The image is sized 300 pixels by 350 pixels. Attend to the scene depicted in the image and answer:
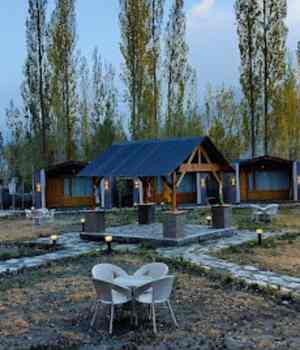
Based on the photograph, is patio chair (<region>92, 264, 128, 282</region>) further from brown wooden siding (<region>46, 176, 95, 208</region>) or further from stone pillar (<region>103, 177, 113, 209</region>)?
brown wooden siding (<region>46, 176, 95, 208</region>)

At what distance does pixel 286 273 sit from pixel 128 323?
354 centimetres

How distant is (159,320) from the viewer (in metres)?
5.55

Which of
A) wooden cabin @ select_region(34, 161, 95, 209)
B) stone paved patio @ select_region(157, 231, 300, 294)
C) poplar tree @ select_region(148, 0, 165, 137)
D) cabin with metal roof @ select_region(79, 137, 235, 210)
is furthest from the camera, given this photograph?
poplar tree @ select_region(148, 0, 165, 137)

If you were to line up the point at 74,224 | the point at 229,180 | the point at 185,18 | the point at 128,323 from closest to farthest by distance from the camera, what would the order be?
the point at 128,323, the point at 74,224, the point at 229,180, the point at 185,18

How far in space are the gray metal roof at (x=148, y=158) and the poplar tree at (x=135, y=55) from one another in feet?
37.9

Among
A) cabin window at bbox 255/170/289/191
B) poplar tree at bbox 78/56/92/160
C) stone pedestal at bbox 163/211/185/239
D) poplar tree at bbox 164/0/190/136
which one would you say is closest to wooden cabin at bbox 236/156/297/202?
cabin window at bbox 255/170/289/191

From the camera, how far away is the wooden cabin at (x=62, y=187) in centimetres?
2239

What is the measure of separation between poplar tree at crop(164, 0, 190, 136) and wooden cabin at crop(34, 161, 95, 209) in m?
6.24

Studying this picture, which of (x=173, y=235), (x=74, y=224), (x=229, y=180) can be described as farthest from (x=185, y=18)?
(x=173, y=235)

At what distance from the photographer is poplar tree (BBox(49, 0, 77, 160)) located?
24281 mm

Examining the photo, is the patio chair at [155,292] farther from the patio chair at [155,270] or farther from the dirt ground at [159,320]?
the patio chair at [155,270]

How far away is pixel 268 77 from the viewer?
82.8 feet

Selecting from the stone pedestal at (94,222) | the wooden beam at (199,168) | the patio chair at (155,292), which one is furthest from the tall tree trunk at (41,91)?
the patio chair at (155,292)

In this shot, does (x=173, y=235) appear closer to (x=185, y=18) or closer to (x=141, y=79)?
(x=141, y=79)
